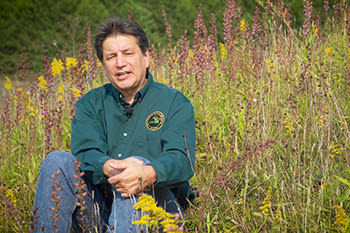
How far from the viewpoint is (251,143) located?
108 inches

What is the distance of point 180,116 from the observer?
91.2 inches

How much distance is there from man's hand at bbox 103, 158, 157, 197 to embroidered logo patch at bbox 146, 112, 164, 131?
32 centimetres

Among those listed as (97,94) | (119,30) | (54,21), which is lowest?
(97,94)

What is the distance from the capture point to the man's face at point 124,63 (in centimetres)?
242

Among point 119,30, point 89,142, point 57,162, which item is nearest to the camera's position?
point 57,162

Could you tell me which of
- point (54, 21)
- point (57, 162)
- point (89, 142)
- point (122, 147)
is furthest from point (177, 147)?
point (54, 21)

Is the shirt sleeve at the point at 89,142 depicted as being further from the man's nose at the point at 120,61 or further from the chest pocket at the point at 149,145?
the man's nose at the point at 120,61

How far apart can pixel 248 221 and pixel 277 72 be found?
2.11 meters

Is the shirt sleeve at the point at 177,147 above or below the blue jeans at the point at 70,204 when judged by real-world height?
above

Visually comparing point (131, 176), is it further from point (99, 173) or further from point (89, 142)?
point (89, 142)

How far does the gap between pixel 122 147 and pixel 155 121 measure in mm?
251

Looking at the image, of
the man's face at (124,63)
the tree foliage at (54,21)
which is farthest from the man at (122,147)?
the tree foliage at (54,21)

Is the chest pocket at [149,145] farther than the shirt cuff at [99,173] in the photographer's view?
Yes

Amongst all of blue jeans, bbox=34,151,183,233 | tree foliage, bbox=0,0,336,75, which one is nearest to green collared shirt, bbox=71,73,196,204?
blue jeans, bbox=34,151,183,233
